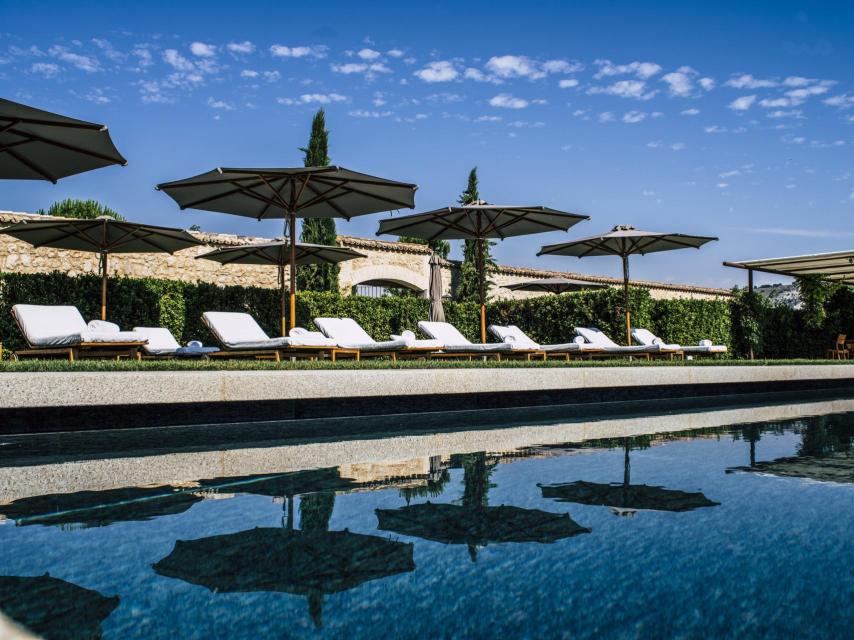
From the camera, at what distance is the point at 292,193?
27.8 feet

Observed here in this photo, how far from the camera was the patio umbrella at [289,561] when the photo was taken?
1.65m

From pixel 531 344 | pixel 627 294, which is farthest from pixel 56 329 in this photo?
pixel 627 294

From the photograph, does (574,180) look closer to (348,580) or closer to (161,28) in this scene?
(161,28)

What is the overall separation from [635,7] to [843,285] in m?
11.7

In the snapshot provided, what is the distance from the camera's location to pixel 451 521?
2305 mm

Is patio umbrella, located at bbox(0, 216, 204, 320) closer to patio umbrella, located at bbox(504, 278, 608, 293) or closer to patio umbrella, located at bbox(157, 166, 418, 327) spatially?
patio umbrella, located at bbox(157, 166, 418, 327)

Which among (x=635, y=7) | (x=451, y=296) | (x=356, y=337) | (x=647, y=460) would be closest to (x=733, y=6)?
(x=635, y=7)

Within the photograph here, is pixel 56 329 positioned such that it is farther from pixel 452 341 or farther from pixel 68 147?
pixel 452 341

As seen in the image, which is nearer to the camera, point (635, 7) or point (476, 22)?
point (635, 7)

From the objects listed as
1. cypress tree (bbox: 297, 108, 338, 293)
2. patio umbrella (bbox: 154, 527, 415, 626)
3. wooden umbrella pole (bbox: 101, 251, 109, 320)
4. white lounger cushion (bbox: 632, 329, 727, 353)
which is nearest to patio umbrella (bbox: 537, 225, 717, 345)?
white lounger cushion (bbox: 632, 329, 727, 353)

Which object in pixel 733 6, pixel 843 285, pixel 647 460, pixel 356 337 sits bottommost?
pixel 647 460

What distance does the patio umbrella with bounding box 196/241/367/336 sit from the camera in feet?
39.9

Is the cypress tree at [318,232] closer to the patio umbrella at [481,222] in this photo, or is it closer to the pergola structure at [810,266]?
the patio umbrella at [481,222]

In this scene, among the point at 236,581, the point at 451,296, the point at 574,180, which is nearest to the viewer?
the point at 236,581
